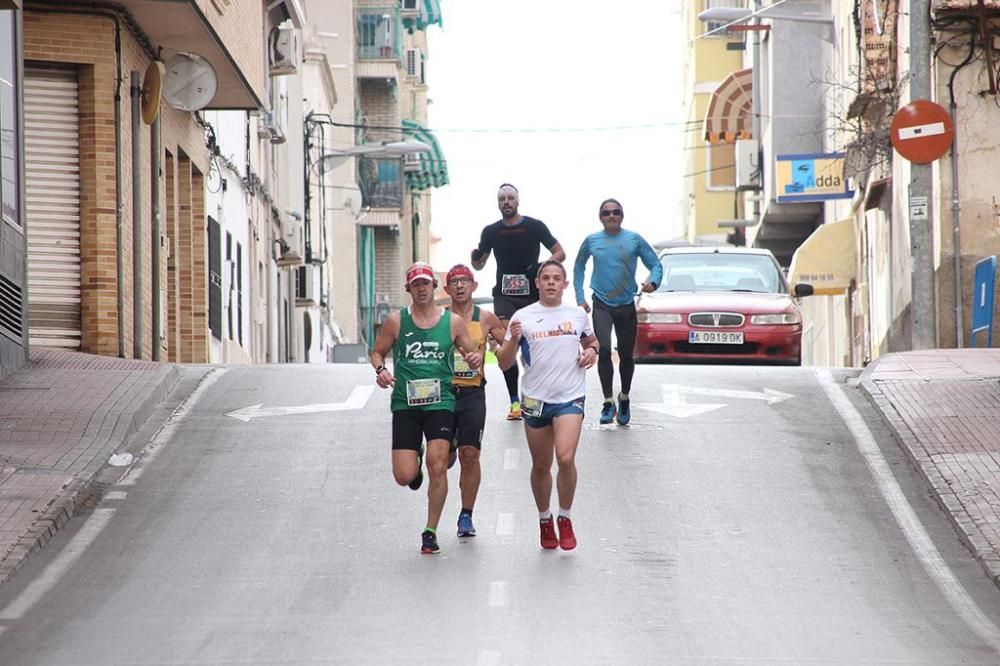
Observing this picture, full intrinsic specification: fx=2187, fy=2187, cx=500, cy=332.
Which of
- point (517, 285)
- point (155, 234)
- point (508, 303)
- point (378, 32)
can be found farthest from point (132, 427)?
point (378, 32)

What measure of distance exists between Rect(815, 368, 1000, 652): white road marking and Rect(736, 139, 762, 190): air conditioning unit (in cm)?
3756

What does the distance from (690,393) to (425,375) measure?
8596 millimetres

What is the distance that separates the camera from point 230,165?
37500 mm

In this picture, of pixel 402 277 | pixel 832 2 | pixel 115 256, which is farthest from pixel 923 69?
pixel 402 277

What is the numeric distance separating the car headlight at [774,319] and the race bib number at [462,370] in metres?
12.8

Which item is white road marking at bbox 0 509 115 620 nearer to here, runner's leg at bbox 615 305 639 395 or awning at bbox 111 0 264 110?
runner's leg at bbox 615 305 639 395

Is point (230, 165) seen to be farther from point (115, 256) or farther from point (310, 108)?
point (310, 108)

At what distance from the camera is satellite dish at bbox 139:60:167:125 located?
2617 centimetres

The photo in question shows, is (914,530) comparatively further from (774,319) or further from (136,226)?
(136,226)

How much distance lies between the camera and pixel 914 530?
1396 cm

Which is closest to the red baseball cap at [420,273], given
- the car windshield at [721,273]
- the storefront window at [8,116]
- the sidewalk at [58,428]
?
the sidewalk at [58,428]

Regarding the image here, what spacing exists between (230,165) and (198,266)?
535cm

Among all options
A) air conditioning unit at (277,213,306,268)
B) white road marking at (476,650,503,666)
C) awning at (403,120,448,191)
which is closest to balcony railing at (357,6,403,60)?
awning at (403,120,448,191)

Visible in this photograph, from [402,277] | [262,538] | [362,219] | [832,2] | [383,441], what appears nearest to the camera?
[262,538]
